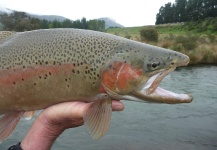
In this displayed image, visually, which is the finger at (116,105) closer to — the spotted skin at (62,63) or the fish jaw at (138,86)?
the fish jaw at (138,86)

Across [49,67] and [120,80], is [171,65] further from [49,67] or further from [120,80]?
[49,67]

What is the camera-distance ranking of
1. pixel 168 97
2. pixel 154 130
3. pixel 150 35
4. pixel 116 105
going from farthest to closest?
1. pixel 150 35
2. pixel 154 130
3. pixel 116 105
4. pixel 168 97

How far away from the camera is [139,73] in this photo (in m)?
2.36

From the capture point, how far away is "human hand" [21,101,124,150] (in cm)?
235

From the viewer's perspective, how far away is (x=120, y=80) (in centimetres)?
237

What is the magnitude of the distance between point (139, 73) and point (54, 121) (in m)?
0.78


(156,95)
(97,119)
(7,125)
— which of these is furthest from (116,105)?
(7,125)

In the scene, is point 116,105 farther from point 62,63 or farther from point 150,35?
point 150,35

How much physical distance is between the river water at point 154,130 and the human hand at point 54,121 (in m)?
5.32

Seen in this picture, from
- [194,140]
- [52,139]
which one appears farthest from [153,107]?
[52,139]

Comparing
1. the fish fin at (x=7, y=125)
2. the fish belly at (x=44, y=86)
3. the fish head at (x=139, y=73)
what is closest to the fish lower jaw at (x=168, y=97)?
the fish head at (x=139, y=73)

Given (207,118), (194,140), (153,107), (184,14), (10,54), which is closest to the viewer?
(10,54)

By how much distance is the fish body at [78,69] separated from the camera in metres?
2.37

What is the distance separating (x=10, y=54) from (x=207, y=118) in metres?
8.37
